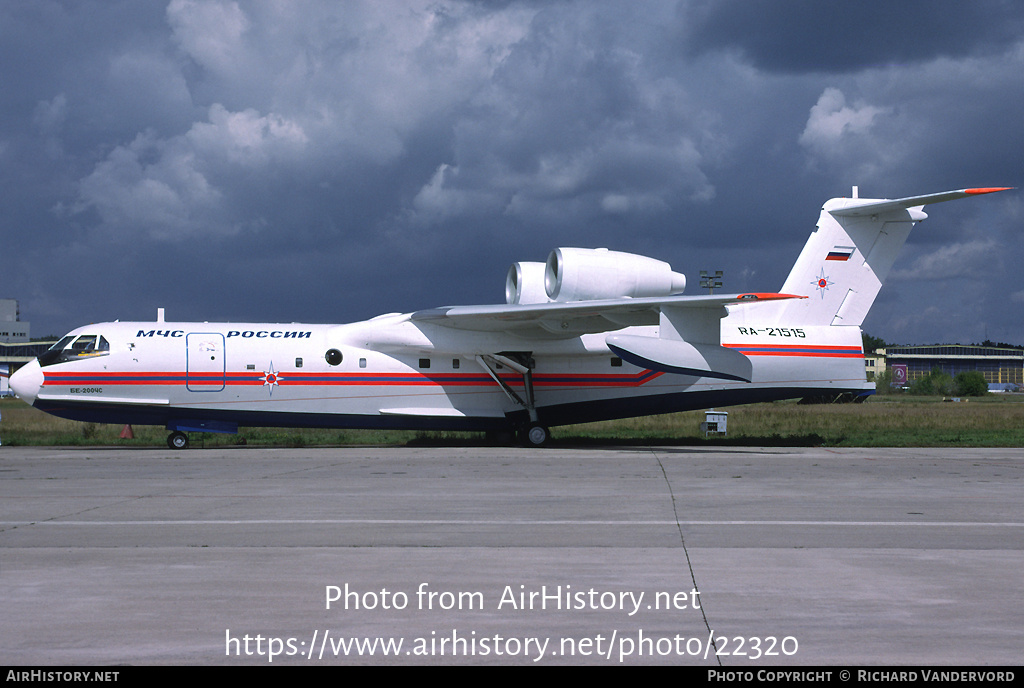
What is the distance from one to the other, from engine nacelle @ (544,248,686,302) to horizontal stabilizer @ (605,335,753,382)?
1.16 meters

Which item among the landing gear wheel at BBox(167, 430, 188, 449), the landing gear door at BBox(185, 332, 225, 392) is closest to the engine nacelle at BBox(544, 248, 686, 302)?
the landing gear door at BBox(185, 332, 225, 392)

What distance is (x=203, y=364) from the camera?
64.8 feet

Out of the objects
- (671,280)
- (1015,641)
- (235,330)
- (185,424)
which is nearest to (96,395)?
(185,424)

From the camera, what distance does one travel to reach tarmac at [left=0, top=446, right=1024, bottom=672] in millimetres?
4828

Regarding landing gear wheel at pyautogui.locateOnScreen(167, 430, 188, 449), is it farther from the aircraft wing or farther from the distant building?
the distant building

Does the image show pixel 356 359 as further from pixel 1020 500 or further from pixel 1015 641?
pixel 1015 641

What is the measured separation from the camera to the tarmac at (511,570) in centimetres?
483

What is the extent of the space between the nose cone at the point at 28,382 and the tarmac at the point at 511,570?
21.7 ft

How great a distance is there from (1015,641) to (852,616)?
871 millimetres

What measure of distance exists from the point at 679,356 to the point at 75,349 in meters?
13.2

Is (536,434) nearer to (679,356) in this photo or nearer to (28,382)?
→ (679,356)

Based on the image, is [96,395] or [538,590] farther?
[96,395]

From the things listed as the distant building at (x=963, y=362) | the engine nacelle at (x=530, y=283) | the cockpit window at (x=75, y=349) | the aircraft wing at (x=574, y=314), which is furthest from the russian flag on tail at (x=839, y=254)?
the distant building at (x=963, y=362)

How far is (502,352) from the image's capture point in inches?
807
